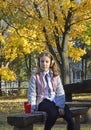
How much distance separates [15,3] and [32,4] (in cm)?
99

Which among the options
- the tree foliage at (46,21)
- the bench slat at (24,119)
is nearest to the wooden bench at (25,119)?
the bench slat at (24,119)

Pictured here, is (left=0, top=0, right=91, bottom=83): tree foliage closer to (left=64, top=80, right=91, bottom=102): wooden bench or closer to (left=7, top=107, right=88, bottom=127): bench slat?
(left=64, top=80, right=91, bottom=102): wooden bench

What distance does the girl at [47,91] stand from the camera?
650 centimetres

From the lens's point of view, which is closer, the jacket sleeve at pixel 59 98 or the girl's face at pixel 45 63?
the girl's face at pixel 45 63

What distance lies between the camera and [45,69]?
6.59 m

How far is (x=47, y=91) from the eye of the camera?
6590mm

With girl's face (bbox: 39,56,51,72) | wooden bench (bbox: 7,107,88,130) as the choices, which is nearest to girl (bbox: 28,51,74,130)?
girl's face (bbox: 39,56,51,72)

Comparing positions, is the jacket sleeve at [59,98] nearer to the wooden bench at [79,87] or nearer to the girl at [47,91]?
the girl at [47,91]

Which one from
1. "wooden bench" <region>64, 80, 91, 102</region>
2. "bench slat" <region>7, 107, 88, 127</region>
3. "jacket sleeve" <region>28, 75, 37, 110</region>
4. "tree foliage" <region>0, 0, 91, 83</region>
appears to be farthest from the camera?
"tree foliage" <region>0, 0, 91, 83</region>

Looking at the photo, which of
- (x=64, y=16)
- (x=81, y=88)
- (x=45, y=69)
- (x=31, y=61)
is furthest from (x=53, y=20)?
(x=31, y=61)

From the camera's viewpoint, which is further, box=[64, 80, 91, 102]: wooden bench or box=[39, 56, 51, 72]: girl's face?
box=[64, 80, 91, 102]: wooden bench

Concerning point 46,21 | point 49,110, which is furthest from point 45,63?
point 46,21

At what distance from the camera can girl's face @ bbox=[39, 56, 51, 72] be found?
6.53 m

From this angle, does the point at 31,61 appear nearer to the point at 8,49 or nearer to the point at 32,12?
the point at 8,49
